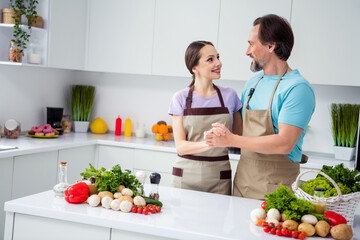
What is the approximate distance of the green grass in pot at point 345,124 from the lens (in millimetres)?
3807

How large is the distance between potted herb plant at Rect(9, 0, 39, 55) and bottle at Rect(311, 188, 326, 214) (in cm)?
Answer: 267

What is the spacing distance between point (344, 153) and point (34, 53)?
2745 mm

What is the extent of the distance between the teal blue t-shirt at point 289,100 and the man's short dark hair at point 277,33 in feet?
0.44

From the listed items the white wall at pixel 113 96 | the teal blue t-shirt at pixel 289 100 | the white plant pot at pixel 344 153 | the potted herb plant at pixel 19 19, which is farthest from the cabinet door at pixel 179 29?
the teal blue t-shirt at pixel 289 100

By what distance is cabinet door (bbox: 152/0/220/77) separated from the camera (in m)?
4.07

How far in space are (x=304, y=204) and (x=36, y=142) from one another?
2.55 meters

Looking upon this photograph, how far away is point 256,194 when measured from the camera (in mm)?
2410

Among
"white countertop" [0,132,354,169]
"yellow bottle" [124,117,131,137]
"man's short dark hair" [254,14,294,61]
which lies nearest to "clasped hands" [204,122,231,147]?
"man's short dark hair" [254,14,294,61]

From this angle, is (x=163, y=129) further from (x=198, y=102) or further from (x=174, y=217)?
(x=174, y=217)

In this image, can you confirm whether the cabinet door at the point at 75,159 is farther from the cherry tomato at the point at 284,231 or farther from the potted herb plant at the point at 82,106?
the cherry tomato at the point at 284,231

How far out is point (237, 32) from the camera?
398 cm

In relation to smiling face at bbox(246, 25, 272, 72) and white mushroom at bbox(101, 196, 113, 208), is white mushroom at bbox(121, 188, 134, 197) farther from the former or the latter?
smiling face at bbox(246, 25, 272, 72)

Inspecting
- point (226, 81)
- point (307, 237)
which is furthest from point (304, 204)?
point (226, 81)

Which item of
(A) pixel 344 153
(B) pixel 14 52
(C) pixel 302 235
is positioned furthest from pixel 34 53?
(C) pixel 302 235
